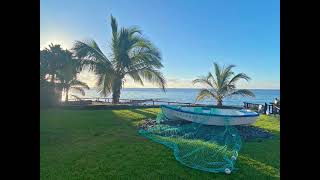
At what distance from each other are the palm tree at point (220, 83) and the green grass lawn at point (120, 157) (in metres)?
5.07

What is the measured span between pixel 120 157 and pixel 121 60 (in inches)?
236

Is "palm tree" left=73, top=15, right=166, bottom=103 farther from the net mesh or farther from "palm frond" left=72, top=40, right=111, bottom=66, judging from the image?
the net mesh

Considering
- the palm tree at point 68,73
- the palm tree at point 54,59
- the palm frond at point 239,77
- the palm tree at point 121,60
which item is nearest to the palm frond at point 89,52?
the palm tree at point 121,60

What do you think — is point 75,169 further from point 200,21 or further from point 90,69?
point 200,21

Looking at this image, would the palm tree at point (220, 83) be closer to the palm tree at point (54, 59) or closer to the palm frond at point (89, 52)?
the palm frond at point (89, 52)

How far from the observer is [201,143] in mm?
4352

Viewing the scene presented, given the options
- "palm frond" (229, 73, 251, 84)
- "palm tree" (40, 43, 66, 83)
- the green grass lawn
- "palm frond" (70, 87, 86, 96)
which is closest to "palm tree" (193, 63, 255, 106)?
"palm frond" (229, 73, 251, 84)

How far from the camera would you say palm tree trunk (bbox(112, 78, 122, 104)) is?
9.36 m

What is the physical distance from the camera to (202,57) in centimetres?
1105

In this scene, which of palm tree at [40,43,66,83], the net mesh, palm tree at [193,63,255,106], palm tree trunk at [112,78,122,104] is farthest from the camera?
palm tree at [193,63,255,106]

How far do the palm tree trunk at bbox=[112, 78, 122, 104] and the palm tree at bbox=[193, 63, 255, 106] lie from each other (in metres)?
2.74

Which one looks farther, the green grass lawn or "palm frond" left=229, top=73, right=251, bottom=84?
"palm frond" left=229, top=73, right=251, bottom=84
